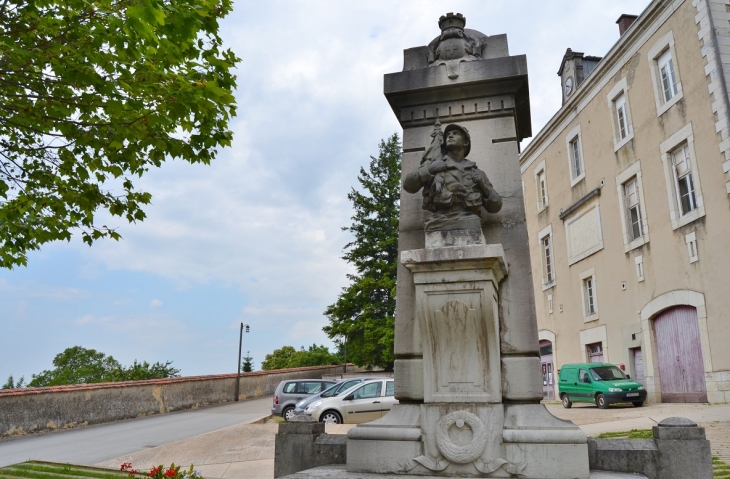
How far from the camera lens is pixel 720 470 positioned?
6379 millimetres

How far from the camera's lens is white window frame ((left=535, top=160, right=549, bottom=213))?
86.8 feet

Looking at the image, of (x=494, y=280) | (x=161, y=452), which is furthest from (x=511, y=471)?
(x=161, y=452)

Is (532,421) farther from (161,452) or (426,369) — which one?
(161,452)

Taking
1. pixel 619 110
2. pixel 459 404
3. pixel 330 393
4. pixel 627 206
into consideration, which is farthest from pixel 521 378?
pixel 619 110

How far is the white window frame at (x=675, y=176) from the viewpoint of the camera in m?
16.1

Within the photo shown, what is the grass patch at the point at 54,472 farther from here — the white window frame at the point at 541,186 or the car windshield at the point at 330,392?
the white window frame at the point at 541,186

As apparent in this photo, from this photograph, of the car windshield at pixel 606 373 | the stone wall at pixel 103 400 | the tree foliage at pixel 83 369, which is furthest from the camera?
the tree foliage at pixel 83 369

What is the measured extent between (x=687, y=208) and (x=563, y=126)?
886cm

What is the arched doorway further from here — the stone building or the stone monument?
the stone monument

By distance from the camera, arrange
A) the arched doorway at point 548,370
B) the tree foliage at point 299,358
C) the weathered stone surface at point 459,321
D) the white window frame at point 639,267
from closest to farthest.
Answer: the weathered stone surface at point 459,321 < the white window frame at point 639,267 < the arched doorway at point 548,370 < the tree foliage at point 299,358

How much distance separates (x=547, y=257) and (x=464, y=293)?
23.6 metres

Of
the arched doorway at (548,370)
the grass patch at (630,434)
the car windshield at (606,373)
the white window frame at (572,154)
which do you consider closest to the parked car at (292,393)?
the car windshield at (606,373)

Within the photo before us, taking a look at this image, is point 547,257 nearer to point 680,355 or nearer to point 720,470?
point 680,355

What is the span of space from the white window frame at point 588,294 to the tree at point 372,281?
1068 cm
